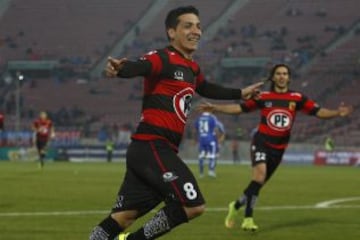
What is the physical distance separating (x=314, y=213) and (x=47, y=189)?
872cm

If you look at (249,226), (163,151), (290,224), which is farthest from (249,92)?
(290,224)

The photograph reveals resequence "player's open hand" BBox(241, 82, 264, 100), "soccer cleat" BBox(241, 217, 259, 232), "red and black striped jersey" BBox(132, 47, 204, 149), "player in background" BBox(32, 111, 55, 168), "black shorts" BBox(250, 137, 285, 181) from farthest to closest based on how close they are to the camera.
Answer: "player in background" BBox(32, 111, 55, 168) < "black shorts" BBox(250, 137, 285, 181) < "soccer cleat" BBox(241, 217, 259, 232) < "player's open hand" BBox(241, 82, 264, 100) < "red and black striped jersey" BBox(132, 47, 204, 149)

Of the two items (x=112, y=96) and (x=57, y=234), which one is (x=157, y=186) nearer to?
(x=57, y=234)

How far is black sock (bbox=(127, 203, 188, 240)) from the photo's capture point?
7.64 meters

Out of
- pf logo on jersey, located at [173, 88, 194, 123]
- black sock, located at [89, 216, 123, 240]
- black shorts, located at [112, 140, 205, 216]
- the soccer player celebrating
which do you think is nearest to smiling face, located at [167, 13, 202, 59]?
the soccer player celebrating

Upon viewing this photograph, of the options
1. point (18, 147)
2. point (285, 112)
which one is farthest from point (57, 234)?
point (18, 147)

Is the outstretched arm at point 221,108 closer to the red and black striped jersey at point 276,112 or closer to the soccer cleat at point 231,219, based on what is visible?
the red and black striped jersey at point 276,112

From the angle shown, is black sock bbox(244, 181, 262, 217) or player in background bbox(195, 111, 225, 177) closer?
black sock bbox(244, 181, 262, 217)

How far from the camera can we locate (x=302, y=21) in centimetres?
7225

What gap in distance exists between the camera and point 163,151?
25.7ft

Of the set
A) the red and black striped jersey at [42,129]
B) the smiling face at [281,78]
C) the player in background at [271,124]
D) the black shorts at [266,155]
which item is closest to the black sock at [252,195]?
the player in background at [271,124]

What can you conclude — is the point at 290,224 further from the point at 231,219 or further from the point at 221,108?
the point at 221,108

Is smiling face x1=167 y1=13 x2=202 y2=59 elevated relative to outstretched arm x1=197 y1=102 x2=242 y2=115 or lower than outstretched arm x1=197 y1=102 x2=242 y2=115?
Result: elevated

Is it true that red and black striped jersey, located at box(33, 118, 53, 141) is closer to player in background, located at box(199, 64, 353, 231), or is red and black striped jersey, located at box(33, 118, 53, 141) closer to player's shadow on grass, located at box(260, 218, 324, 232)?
player's shadow on grass, located at box(260, 218, 324, 232)
